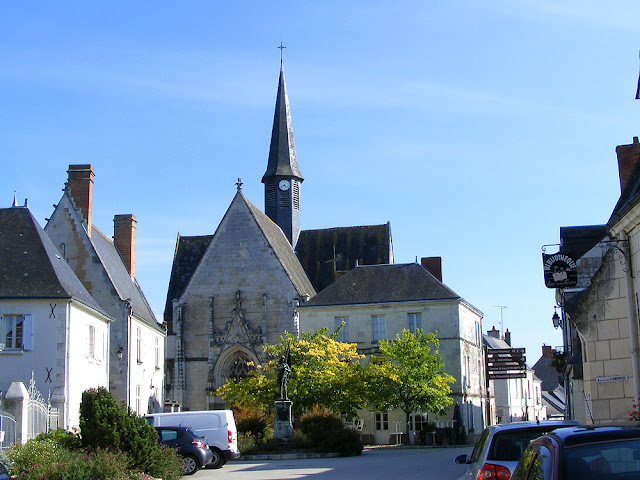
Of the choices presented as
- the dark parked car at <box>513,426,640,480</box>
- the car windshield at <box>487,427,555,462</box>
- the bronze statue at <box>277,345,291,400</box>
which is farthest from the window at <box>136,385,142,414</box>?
the dark parked car at <box>513,426,640,480</box>

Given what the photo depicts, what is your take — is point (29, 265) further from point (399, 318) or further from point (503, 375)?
point (503, 375)

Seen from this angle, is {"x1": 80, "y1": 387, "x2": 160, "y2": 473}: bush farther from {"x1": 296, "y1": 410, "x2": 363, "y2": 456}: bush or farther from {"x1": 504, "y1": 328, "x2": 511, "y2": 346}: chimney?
{"x1": 504, "y1": 328, "x2": 511, "y2": 346}: chimney

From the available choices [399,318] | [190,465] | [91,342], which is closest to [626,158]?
[190,465]

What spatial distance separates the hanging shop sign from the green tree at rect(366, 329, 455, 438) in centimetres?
1396

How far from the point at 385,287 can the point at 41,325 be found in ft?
57.0

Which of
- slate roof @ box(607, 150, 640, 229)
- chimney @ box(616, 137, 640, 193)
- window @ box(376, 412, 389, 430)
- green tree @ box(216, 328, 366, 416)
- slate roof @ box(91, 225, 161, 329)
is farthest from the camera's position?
window @ box(376, 412, 389, 430)

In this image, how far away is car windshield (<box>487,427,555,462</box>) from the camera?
27.8ft

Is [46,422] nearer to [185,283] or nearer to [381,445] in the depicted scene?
[381,445]

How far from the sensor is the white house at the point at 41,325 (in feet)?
74.0

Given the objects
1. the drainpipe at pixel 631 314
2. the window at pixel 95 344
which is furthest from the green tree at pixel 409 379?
the drainpipe at pixel 631 314

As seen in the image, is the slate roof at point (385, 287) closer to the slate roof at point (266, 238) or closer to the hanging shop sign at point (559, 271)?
the slate roof at point (266, 238)

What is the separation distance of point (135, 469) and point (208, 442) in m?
6.19

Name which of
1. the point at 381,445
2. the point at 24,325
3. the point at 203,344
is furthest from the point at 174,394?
the point at 24,325

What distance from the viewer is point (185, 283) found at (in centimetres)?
4394
